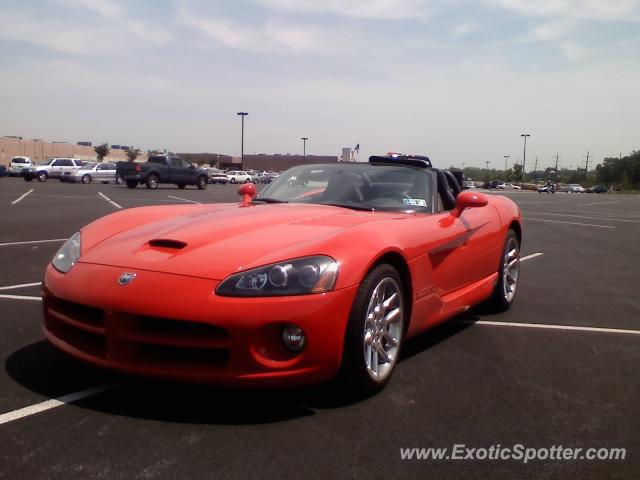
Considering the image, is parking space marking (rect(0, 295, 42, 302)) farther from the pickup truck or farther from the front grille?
the pickup truck

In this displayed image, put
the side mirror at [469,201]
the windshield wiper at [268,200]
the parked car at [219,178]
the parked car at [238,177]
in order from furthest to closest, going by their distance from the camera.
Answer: the parked car at [238,177], the parked car at [219,178], the windshield wiper at [268,200], the side mirror at [469,201]

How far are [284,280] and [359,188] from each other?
1.80 metres

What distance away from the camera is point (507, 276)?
A: 536cm

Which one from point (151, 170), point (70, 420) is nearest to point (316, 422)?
point (70, 420)

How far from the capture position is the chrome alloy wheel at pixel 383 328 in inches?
124

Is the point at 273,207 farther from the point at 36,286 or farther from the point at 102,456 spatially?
the point at 36,286

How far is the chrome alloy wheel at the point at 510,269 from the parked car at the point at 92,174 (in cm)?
Result: 3475

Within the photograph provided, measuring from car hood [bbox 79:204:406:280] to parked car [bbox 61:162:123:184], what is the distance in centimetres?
3549


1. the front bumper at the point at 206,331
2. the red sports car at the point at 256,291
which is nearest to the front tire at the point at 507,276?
the red sports car at the point at 256,291

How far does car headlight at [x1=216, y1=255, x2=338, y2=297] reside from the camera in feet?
9.14

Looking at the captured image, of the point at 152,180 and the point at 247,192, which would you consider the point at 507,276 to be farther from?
the point at 152,180

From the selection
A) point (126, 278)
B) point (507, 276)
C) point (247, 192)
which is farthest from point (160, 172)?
point (126, 278)

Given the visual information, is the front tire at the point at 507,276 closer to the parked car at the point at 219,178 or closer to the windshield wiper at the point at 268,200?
the windshield wiper at the point at 268,200

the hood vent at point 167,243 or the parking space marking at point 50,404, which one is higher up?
the hood vent at point 167,243
